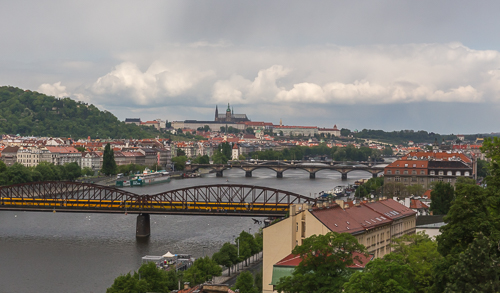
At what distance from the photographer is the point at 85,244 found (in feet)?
130

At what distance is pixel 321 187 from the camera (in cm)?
8019

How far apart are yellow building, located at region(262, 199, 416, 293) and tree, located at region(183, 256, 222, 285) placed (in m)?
5.24

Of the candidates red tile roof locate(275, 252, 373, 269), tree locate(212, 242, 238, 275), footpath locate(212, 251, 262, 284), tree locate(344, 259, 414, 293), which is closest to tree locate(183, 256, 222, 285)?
footpath locate(212, 251, 262, 284)

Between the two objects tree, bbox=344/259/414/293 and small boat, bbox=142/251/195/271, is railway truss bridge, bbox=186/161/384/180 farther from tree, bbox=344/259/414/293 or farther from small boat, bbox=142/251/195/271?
tree, bbox=344/259/414/293

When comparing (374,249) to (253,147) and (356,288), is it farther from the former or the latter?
(253,147)

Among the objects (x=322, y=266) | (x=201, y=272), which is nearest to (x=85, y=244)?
→ (x=201, y=272)

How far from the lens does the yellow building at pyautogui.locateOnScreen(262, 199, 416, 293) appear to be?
22.5 meters

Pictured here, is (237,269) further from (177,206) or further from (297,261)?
(177,206)

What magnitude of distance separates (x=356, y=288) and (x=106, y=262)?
896 inches

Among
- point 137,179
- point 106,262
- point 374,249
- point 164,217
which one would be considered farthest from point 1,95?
point 374,249

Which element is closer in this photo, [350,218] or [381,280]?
[381,280]

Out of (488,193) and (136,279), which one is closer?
(488,193)

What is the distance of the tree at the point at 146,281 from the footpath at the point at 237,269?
3055 millimetres

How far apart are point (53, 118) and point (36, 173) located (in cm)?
10008
